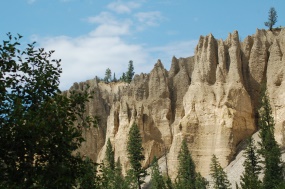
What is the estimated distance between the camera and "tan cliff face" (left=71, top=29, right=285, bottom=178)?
70938 mm

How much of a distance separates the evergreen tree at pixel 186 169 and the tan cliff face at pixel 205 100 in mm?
3190

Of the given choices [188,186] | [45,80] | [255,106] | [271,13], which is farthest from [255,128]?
[45,80]

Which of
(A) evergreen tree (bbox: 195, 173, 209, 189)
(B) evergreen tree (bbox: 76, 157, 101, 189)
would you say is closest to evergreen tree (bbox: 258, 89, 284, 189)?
(A) evergreen tree (bbox: 195, 173, 209, 189)

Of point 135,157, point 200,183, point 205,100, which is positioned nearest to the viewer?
point 200,183

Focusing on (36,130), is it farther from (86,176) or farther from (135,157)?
(135,157)

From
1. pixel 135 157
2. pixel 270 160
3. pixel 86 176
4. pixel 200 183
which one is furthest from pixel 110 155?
pixel 86 176

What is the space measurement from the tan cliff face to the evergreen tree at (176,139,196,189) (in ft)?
10.5

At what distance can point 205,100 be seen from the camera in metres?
74.9

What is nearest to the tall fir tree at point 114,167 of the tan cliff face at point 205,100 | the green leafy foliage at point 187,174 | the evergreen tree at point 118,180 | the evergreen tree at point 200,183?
the evergreen tree at point 118,180

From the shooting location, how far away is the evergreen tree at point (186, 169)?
209ft

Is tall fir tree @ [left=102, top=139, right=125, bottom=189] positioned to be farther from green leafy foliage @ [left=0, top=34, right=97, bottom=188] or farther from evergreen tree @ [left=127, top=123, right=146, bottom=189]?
green leafy foliage @ [left=0, top=34, right=97, bottom=188]

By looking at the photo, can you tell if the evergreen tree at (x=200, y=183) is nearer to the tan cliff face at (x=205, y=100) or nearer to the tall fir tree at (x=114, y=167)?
the tan cliff face at (x=205, y=100)

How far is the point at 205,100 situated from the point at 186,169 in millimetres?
12755

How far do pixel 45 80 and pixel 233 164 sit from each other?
56.6 metres
